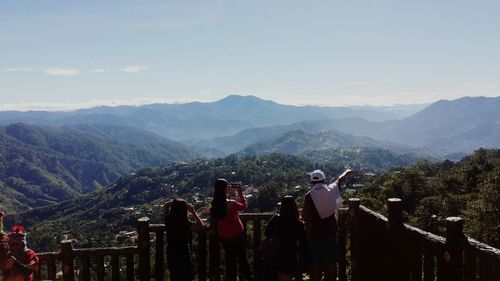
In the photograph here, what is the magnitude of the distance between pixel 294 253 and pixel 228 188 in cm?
139

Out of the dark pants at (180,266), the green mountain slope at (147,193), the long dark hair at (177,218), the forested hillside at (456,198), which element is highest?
the long dark hair at (177,218)

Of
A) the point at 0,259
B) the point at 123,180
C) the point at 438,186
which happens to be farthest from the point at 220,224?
the point at 123,180

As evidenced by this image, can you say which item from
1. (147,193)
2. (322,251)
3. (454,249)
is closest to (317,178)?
(322,251)

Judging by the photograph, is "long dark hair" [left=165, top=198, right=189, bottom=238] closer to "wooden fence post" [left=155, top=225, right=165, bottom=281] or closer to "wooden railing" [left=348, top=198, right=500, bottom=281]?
"wooden fence post" [left=155, top=225, right=165, bottom=281]

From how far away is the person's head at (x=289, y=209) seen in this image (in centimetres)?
596

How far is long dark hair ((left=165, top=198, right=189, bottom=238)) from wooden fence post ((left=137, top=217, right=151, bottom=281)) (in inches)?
20.2

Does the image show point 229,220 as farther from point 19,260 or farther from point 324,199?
point 19,260

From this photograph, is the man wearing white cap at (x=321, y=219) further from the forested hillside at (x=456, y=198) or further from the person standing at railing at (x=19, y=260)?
the forested hillside at (x=456, y=198)

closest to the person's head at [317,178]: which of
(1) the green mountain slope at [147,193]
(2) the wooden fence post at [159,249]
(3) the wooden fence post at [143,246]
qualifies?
(2) the wooden fence post at [159,249]

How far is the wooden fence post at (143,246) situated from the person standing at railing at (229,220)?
1.10 metres

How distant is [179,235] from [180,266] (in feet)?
1.73

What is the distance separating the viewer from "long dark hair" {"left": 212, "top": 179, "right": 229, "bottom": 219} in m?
6.55

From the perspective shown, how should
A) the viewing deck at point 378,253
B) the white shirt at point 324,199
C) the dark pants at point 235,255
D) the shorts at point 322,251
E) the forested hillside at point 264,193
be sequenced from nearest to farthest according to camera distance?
→ the viewing deck at point 378,253
the white shirt at point 324,199
the shorts at point 322,251
the dark pants at point 235,255
the forested hillside at point 264,193

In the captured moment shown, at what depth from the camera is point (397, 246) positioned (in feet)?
18.9
